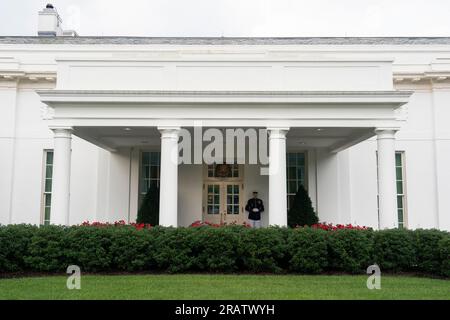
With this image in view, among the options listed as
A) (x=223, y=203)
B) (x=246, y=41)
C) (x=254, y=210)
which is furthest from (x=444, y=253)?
(x=246, y=41)

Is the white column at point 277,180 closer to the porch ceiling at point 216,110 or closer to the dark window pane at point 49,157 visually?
the porch ceiling at point 216,110

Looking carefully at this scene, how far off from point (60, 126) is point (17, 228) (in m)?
3.45

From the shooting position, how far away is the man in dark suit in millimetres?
17422

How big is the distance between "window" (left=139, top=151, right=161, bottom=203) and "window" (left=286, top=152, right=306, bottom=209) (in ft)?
18.3

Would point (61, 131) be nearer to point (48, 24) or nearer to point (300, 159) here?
point (300, 159)

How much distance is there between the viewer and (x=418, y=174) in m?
18.9

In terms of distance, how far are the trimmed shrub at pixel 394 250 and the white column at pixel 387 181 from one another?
4.85ft

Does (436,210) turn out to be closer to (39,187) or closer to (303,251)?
(303,251)

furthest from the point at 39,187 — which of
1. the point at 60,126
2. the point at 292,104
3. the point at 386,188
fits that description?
the point at 386,188

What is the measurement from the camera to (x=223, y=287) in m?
9.38

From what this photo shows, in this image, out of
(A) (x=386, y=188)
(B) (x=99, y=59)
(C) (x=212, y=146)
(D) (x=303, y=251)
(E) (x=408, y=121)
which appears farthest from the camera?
(E) (x=408, y=121)

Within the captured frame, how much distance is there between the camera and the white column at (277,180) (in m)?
13.4

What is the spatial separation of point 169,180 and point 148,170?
19.6 ft

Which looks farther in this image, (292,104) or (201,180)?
(201,180)
